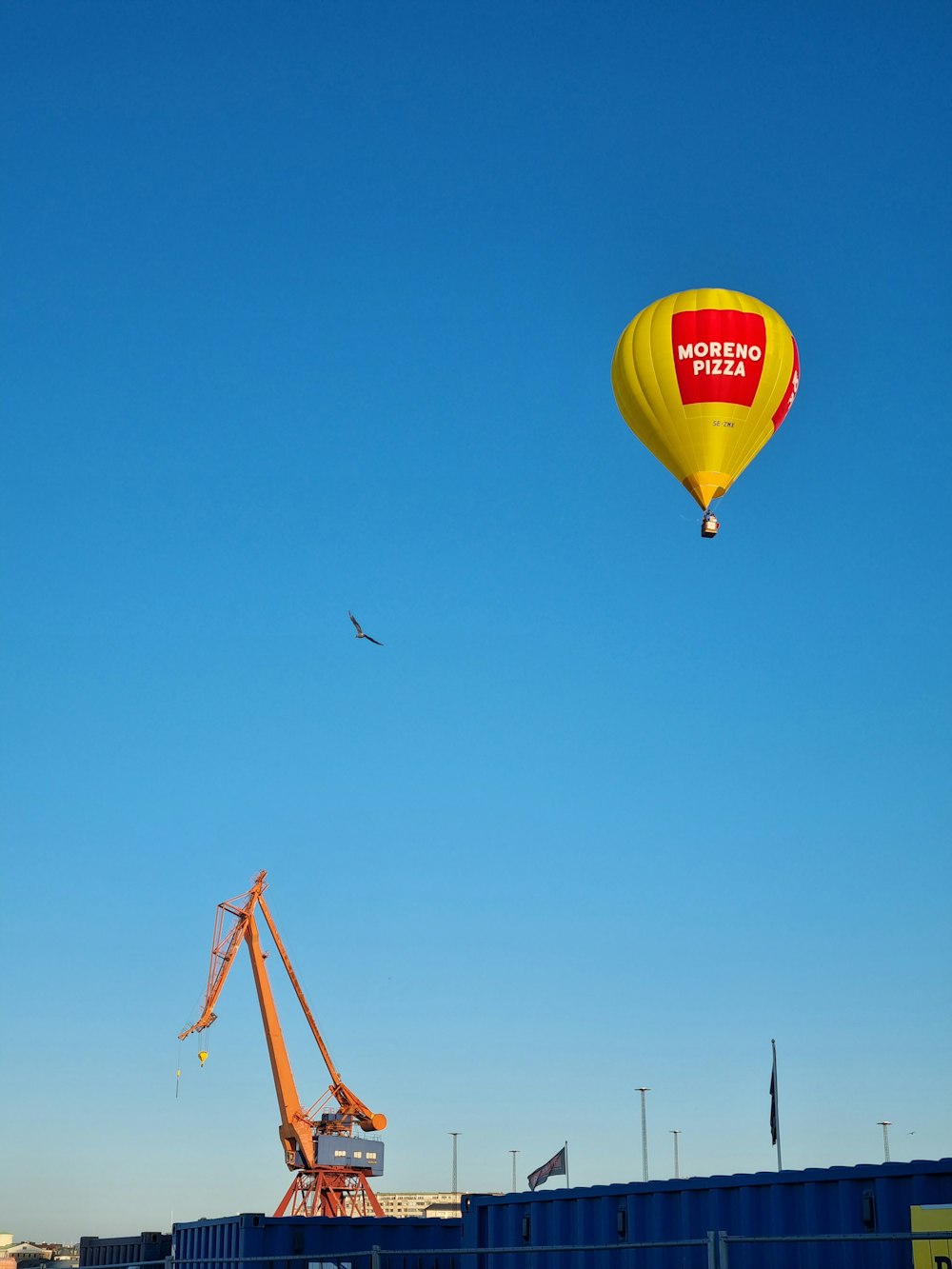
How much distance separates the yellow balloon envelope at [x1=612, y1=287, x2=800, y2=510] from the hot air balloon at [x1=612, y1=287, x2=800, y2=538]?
0.07 ft

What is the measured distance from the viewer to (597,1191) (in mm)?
21812

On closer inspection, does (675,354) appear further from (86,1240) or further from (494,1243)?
(86,1240)

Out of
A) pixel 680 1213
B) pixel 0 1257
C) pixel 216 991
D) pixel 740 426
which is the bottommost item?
pixel 0 1257

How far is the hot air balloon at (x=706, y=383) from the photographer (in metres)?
36.1

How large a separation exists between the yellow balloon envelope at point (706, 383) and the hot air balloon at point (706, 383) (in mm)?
22

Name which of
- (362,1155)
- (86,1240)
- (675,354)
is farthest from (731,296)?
(362,1155)

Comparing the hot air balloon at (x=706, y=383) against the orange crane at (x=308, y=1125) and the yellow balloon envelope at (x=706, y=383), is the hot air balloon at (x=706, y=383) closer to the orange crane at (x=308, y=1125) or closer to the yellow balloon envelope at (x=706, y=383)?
the yellow balloon envelope at (x=706, y=383)

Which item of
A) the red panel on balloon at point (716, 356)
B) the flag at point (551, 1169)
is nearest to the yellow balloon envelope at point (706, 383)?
the red panel on balloon at point (716, 356)

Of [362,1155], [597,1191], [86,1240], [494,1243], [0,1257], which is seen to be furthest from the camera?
[0,1257]

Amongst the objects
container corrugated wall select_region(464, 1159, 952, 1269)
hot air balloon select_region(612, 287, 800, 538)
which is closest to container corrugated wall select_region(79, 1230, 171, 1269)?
container corrugated wall select_region(464, 1159, 952, 1269)

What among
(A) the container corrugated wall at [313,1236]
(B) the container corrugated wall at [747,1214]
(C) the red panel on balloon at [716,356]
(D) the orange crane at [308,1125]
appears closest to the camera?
(B) the container corrugated wall at [747,1214]

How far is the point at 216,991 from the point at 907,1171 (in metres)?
57.0

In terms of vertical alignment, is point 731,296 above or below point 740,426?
above

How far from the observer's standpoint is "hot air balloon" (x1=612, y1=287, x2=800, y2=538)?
36125 millimetres
